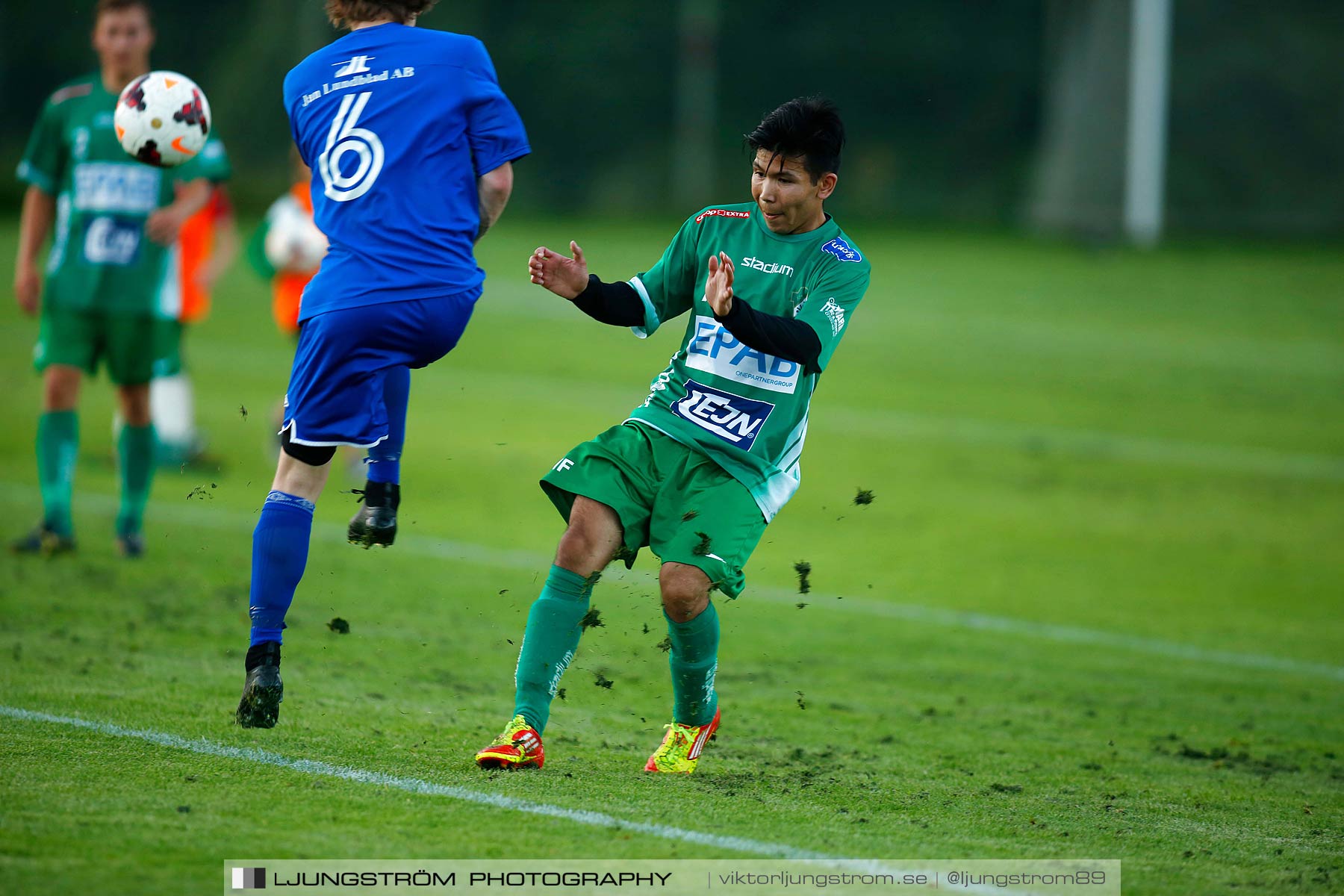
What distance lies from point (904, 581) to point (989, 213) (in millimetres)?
22448

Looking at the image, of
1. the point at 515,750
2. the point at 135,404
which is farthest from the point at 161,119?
the point at 135,404

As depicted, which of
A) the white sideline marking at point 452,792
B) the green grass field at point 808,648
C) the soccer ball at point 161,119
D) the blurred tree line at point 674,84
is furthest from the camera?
the blurred tree line at point 674,84

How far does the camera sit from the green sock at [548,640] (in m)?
4.36

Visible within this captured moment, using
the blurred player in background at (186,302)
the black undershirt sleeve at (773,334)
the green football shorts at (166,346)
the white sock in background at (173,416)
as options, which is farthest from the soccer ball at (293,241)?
the black undershirt sleeve at (773,334)

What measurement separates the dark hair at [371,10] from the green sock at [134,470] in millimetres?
3901

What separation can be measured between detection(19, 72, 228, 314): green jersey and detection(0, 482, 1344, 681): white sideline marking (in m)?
1.94

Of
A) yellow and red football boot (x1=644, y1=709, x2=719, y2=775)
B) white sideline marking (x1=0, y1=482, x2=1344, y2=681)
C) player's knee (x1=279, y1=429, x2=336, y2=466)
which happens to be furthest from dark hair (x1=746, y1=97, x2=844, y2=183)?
white sideline marking (x1=0, y1=482, x2=1344, y2=681)

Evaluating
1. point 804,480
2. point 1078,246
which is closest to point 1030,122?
point 1078,246

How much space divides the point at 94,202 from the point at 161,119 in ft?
8.31

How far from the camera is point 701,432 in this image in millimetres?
4531

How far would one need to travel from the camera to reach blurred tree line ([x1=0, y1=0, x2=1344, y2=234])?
1216 inches

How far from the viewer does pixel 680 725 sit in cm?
461

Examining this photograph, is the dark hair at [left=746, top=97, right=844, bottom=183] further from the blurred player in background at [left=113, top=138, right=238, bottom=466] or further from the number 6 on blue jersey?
the blurred player in background at [left=113, top=138, right=238, bottom=466]

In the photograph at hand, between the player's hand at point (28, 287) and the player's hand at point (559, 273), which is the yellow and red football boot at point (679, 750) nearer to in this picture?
the player's hand at point (559, 273)
